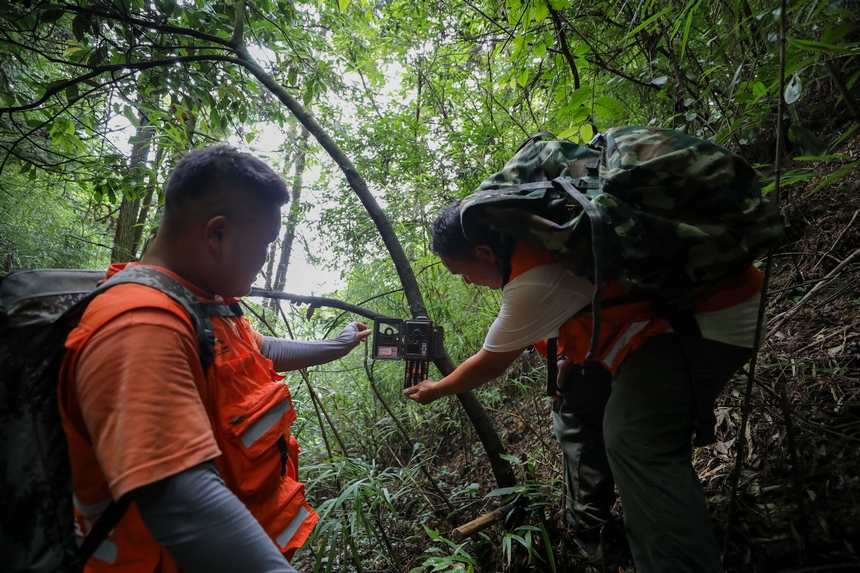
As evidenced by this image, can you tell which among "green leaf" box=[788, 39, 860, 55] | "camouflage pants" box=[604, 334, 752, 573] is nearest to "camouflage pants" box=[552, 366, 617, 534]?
"camouflage pants" box=[604, 334, 752, 573]

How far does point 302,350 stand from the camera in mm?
2148

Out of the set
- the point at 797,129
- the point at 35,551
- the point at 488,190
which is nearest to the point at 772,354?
the point at 797,129

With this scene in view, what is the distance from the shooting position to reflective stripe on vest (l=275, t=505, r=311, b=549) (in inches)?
52.2

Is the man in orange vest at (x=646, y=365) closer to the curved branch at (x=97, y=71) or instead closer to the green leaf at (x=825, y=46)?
the green leaf at (x=825, y=46)

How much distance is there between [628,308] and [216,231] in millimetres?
1419

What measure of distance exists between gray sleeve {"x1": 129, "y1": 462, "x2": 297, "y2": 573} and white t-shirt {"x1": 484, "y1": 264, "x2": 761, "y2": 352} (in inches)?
44.2

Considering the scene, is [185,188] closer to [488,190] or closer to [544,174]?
[488,190]

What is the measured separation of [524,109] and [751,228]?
3859 mm

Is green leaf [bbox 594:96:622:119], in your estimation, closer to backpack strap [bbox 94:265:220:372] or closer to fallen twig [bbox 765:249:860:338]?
fallen twig [bbox 765:249:860:338]

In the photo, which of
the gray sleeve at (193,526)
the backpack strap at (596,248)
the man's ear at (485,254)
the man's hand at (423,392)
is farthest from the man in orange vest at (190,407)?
the backpack strap at (596,248)

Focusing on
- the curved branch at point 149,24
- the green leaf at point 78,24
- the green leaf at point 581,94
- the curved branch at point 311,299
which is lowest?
the curved branch at point 311,299

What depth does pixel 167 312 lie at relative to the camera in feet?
3.13

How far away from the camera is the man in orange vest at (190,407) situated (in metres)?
0.82

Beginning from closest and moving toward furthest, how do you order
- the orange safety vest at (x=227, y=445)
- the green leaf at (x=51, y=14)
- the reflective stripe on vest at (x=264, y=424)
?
1. the orange safety vest at (x=227, y=445)
2. the reflective stripe on vest at (x=264, y=424)
3. the green leaf at (x=51, y=14)
